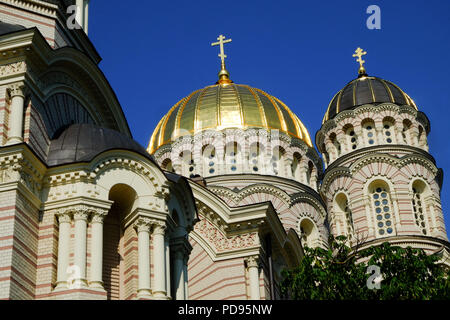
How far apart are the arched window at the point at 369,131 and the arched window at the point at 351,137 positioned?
529 mm

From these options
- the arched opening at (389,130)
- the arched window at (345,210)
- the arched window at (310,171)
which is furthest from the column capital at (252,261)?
the arched opening at (389,130)

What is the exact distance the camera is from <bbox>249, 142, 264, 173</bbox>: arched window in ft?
117

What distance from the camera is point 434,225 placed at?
113 feet

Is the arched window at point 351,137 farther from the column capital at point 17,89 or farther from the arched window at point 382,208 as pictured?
the column capital at point 17,89

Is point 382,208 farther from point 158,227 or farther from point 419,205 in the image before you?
point 158,227

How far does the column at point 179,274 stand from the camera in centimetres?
1862

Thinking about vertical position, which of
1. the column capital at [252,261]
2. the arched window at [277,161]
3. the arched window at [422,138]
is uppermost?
the arched window at [422,138]

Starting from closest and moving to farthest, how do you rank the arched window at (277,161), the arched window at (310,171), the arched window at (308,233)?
1. the arched window at (308,233)
2. the arched window at (277,161)
3. the arched window at (310,171)

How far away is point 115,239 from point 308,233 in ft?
61.3

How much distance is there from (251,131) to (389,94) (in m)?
7.11

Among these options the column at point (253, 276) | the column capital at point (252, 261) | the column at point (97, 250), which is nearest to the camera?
the column at point (97, 250)

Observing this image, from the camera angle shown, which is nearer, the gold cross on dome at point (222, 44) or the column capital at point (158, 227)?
the column capital at point (158, 227)
